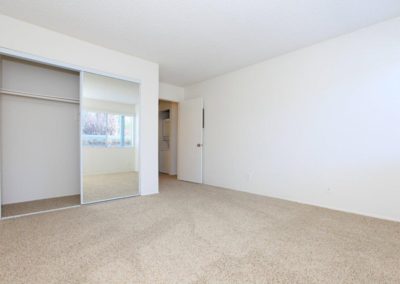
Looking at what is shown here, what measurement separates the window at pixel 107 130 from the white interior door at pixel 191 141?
1.77m

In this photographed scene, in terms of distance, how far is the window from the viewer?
10.9 feet

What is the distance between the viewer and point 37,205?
10.3 ft

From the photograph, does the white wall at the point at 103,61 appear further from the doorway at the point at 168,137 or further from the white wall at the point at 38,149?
the doorway at the point at 168,137

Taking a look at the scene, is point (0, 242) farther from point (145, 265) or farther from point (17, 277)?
point (145, 265)

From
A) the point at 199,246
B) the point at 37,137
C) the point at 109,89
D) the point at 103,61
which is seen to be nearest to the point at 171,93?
the point at 109,89

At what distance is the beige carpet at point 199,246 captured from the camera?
150 cm

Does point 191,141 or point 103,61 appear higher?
point 103,61

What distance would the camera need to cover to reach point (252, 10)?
238 centimetres

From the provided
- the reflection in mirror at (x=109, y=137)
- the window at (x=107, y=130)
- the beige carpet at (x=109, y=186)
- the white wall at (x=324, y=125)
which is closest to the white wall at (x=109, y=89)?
the reflection in mirror at (x=109, y=137)

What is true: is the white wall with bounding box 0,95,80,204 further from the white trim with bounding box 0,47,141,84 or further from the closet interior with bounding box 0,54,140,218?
the white trim with bounding box 0,47,141,84

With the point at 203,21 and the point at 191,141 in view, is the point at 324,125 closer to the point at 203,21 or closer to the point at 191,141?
the point at 203,21

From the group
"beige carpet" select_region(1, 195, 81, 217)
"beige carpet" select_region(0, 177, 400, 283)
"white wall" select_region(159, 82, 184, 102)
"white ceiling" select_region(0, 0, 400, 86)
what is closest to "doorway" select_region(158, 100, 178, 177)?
"white wall" select_region(159, 82, 184, 102)

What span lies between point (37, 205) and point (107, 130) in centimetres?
155

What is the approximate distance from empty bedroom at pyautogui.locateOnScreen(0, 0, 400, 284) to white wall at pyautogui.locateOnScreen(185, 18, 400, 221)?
18mm
